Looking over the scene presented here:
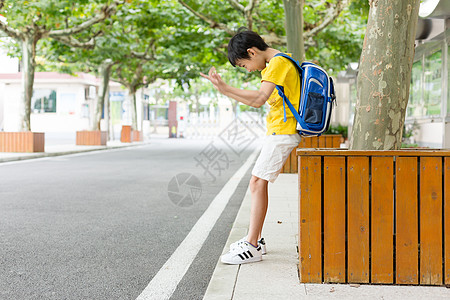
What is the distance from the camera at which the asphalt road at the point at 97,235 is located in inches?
144

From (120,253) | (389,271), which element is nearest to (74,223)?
(120,253)

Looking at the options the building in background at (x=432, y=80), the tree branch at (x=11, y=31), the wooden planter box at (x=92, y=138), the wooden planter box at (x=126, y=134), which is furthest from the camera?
the wooden planter box at (x=126, y=134)

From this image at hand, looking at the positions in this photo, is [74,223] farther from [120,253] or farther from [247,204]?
[247,204]

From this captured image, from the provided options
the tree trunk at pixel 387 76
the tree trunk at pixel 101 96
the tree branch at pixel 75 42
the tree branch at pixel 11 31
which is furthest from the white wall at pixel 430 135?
→ the tree trunk at pixel 101 96

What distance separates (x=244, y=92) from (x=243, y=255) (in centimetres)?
120

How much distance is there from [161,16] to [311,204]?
599 inches

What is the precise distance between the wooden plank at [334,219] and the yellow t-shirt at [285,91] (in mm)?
474

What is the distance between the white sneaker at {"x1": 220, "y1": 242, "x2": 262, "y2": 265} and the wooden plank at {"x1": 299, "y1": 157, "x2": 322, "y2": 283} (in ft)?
1.90

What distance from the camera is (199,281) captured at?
3.76 metres

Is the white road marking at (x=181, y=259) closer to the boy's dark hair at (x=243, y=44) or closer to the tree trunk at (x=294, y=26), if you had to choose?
the boy's dark hair at (x=243, y=44)

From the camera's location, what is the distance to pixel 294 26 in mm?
11469

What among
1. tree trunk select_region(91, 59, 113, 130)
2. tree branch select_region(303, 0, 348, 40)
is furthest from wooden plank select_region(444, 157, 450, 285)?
tree trunk select_region(91, 59, 113, 130)

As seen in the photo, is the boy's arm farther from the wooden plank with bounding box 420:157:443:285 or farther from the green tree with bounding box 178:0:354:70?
the green tree with bounding box 178:0:354:70

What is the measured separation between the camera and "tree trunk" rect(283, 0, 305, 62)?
11383 millimetres
